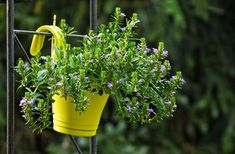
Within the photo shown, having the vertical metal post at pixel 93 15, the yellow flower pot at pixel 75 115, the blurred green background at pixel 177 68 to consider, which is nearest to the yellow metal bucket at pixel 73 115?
the yellow flower pot at pixel 75 115

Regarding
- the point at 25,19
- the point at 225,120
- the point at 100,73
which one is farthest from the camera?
the point at 225,120

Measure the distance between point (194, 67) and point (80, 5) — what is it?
778 mm

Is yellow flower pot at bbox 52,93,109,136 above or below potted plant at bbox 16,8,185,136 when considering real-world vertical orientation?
below

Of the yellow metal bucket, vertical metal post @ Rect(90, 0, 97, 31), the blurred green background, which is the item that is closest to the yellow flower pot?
the yellow metal bucket

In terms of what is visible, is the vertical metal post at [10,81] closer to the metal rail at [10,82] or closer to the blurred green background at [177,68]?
the metal rail at [10,82]

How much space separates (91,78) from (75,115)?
10 centimetres

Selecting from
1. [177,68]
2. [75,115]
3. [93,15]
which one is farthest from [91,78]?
[177,68]

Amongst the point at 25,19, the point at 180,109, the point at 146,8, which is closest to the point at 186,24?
the point at 146,8

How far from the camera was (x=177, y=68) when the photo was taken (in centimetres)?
356

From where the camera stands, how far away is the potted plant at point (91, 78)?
139 cm

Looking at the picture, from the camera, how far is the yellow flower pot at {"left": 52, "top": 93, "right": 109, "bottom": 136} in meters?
1.45

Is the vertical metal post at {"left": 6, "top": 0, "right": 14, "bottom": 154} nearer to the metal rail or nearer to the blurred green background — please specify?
the metal rail

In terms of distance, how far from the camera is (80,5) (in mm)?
3461

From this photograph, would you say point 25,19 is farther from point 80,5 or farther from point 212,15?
point 212,15
